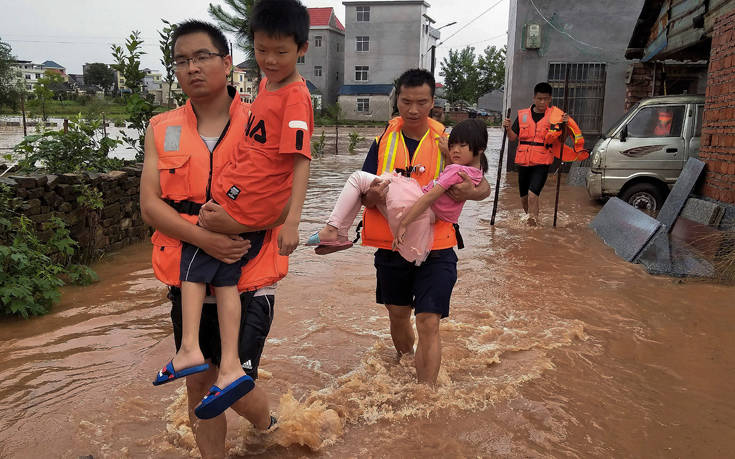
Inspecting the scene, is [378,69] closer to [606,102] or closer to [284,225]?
[606,102]

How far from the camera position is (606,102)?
16500mm

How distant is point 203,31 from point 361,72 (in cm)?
5171

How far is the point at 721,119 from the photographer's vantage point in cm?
737

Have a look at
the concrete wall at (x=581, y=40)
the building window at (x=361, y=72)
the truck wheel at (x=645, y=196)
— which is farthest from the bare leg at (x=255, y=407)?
the building window at (x=361, y=72)

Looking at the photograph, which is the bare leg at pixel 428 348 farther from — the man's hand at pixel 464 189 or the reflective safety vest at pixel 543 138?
the reflective safety vest at pixel 543 138

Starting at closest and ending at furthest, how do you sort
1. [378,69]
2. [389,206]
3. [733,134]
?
1. [389,206]
2. [733,134]
3. [378,69]

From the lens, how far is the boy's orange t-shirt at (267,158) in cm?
251

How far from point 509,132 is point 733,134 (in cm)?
310

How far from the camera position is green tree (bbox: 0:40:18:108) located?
41.1m

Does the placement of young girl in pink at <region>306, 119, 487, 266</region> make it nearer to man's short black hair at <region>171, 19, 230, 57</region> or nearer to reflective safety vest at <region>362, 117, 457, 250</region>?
reflective safety vest at <region>362, 117, 457, 250</region>

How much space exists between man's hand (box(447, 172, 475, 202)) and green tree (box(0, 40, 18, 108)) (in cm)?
4603

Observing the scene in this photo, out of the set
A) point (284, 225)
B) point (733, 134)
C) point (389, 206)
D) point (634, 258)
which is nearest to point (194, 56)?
point (284, 225)

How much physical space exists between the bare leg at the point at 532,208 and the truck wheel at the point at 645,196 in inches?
91.0

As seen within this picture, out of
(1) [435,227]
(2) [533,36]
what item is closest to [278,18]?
(1) [435,227]
